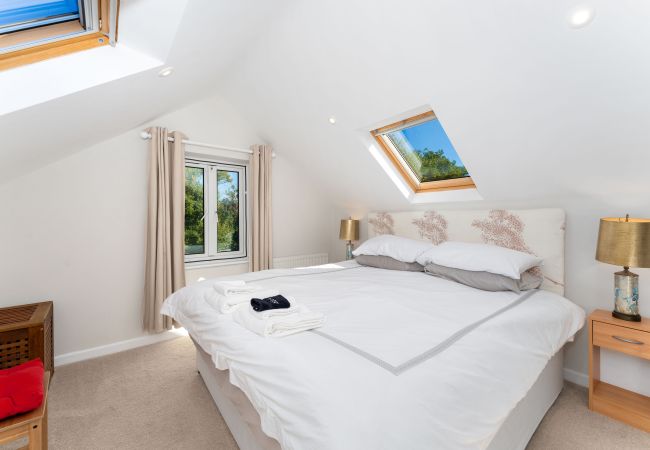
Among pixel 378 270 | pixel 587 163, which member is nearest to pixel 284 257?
pixel 378 270

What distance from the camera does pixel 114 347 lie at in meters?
2.82

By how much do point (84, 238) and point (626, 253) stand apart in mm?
4046

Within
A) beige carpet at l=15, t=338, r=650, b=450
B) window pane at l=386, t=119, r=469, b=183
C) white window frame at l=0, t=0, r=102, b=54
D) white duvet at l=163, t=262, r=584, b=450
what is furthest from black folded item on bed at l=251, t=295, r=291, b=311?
window pane at l=386, t=119, r=469, b=183

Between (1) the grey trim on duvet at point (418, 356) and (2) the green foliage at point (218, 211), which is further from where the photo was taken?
(2) the green foliage at point (218, 211)

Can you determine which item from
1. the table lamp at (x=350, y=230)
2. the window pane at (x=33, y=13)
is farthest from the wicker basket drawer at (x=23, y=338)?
the table lamp at (x=350, y=230)

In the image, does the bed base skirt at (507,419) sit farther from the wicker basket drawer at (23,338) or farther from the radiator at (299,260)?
the radiator at (299,260)

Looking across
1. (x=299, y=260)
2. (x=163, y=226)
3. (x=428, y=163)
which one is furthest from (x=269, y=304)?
(x=299, y=260)

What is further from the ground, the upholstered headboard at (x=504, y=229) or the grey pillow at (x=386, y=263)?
the upholstered headboard at (x=504, y=229)

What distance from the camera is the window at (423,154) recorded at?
280cm

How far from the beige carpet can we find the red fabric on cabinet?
2.19 feet

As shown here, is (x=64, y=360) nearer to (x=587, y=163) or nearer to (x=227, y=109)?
(x=227, y=109)

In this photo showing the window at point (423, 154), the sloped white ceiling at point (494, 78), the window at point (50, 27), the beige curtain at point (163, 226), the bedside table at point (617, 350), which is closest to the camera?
the window at point (50, 27)

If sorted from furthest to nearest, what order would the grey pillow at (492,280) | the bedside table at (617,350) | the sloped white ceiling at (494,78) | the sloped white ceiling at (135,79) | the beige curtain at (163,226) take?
the beige curtain at (163,226), the grey pillow at (492,280), the bedside table at (617,350), the sloped white ceiling at (494,78), the sloped white ceiling at (135,79)

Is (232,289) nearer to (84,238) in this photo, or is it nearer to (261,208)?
(84,238)
